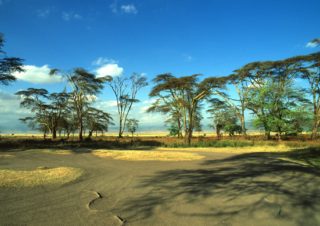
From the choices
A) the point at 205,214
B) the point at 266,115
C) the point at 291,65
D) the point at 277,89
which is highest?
the point at 291,65

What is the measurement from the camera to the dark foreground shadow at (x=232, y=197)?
5.17 m

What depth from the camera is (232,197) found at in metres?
6.46

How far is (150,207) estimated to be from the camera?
556 centimetres

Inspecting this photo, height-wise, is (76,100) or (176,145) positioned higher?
(76,100)

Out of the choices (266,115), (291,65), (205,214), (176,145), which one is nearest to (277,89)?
(266,115)

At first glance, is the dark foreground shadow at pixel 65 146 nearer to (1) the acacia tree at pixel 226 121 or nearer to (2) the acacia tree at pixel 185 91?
(2) the acacia tree at pixel 185 91

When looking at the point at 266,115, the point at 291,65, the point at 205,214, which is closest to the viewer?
the point at 205,214

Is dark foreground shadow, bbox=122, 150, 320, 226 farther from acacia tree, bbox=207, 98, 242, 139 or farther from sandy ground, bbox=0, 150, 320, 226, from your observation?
acacia tree, bbox=207, 98, 242, 139

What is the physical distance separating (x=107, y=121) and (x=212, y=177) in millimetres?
43656

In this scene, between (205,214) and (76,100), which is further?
(76,100)

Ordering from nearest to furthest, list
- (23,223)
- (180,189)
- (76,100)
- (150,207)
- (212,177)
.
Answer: (23,223), (150,207), (180,189), (212,177), (76,100)

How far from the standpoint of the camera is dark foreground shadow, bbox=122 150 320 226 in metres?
5.17

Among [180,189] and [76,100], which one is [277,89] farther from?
[76,100]

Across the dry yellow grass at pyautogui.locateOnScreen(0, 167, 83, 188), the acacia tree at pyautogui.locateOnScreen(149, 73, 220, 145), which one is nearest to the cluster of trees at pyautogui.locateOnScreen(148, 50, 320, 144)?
the acacia tree at pyautogui.locateOnScreen(149, 73, 220, 145)
